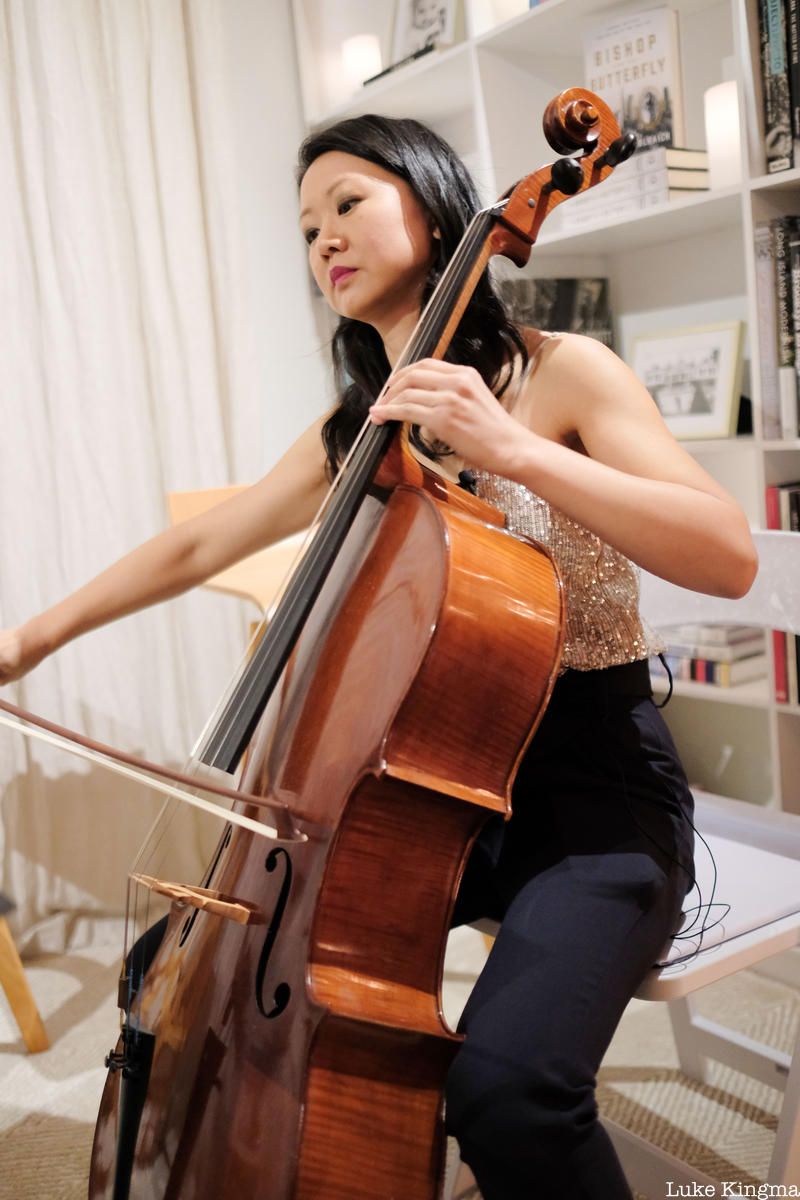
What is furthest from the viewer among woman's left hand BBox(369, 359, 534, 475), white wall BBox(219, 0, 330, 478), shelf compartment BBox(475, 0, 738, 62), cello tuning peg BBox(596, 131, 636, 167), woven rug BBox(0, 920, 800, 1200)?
white wall BBox(219, 0, 330, 478)

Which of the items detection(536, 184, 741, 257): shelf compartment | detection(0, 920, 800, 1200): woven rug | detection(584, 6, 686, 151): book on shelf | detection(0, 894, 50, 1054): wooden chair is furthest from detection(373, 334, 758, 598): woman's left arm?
detection(0, 894, 50, 1054): wooden chair

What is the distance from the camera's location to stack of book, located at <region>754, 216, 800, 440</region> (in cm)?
176

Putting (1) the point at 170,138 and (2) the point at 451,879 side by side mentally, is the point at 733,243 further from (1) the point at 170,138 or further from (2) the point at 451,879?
(2) the point at 451,879

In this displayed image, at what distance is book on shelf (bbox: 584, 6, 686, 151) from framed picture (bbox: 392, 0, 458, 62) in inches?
15.0

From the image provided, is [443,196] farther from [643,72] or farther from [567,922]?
[643,72]

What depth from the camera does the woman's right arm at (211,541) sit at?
4.36ft

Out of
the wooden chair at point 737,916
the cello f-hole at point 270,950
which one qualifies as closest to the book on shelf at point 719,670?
the wooden chair at point 737,916

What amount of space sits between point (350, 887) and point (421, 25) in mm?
2105

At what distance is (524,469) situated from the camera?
91cm

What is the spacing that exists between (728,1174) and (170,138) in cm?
216

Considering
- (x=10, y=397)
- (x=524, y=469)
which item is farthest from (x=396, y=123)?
(x=10, y=397)

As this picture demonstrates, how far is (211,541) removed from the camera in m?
1.36

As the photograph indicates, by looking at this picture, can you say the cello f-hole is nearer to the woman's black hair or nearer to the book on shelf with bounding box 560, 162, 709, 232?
the woman's black hair

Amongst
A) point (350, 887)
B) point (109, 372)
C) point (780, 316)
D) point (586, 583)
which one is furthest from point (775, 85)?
point (350, 887)
